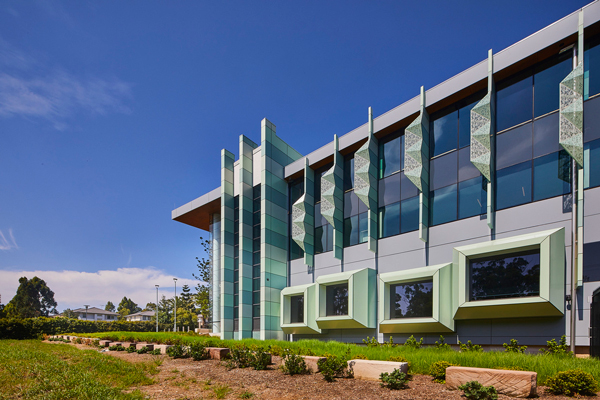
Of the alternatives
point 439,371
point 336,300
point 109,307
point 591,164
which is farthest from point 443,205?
point 109,307

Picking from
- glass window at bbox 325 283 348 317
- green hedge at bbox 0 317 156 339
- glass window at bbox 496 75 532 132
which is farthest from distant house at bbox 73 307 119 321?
glass window at bbox 496 75 532 132

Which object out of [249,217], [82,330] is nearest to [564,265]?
[249,217]

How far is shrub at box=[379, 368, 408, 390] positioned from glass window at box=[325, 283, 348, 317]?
13.0m

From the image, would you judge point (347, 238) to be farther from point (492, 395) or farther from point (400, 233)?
point (492, 395)

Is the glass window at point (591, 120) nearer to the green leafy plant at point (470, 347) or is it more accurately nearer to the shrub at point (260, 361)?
the green leafy plant at point (470, 347)

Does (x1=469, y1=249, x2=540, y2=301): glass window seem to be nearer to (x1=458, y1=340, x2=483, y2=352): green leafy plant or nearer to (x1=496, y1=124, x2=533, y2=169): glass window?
(x1=458, y1=340, x2=483, y2=352): green leafy plant

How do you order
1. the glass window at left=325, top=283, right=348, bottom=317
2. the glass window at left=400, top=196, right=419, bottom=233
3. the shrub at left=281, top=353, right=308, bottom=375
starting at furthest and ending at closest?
1. the glass window at left=325, top=283, right=348, bottom=317
2. the glass window at left=400, top=196, right=419, bottom=233
3. the shrub at left=281, top=353, right=308, bottom=375

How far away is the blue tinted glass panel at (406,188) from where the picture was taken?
21141mm

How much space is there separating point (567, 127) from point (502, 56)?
5070 millimetres

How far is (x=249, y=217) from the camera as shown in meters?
29.7

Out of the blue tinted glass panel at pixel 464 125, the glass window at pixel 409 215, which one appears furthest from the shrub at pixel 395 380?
the blue tinted glass panel at pixel 464 125

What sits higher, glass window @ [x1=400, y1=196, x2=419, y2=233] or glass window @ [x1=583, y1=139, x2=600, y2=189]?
glass window @ [x1=583, y1=139, x2=600, y2=189]

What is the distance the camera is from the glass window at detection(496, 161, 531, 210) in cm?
1692

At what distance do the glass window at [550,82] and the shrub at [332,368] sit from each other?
1439 cm
